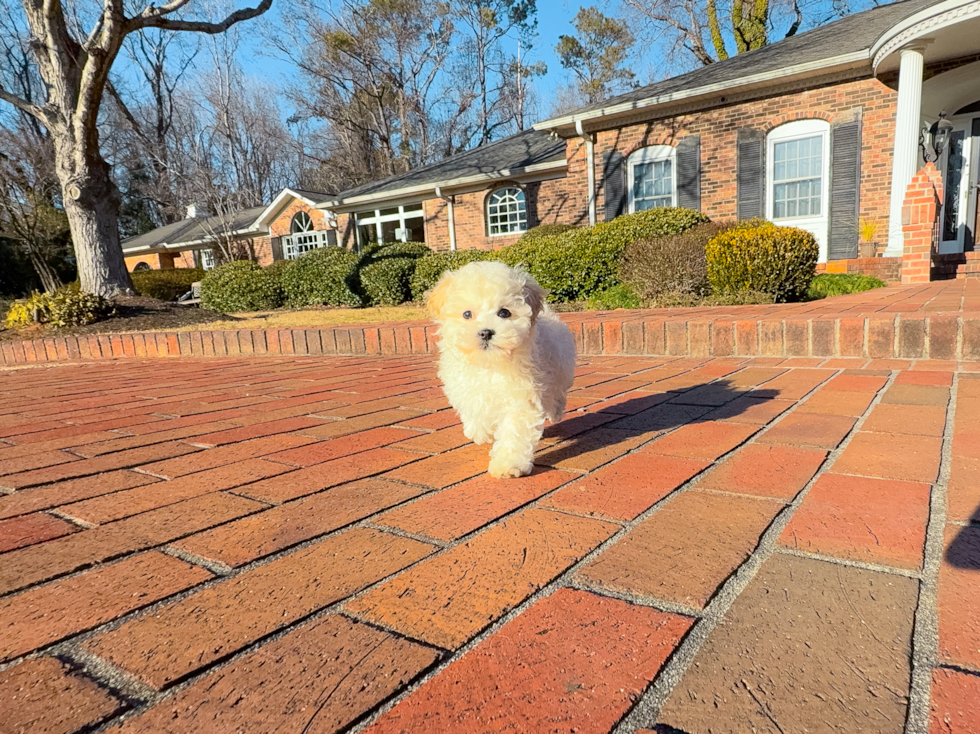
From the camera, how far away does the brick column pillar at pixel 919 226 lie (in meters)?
7.62

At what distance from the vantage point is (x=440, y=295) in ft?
7.11

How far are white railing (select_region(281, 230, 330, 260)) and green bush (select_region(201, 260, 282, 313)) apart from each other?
999cm

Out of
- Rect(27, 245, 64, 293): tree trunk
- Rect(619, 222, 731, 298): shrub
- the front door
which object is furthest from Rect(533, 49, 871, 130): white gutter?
Rect(27, 245, 64, 293): tree trunk

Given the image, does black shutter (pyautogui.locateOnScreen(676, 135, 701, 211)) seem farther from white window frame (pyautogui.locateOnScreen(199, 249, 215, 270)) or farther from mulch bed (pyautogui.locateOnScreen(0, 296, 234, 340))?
white window frame (pyautogui.locateOnScreen(199, 249, 215, 270))

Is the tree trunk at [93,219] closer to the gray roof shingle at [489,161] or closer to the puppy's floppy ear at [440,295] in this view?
the gray roof shingle at [489,161]

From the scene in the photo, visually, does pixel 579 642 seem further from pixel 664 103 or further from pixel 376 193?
pixel 376 193

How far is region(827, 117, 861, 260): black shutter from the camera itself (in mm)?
10883

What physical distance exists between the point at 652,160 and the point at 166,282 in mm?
19981

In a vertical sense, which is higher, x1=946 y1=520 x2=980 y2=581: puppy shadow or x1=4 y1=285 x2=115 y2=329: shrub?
x1=4 y1=285 x2=115 y2=329: shrub

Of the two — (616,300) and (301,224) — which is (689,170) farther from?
(301,224)

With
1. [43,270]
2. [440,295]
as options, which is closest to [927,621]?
[440,295]

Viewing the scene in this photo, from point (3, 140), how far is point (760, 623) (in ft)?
107

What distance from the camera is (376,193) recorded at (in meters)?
19.0

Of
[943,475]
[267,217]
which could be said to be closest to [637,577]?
[943,475]
